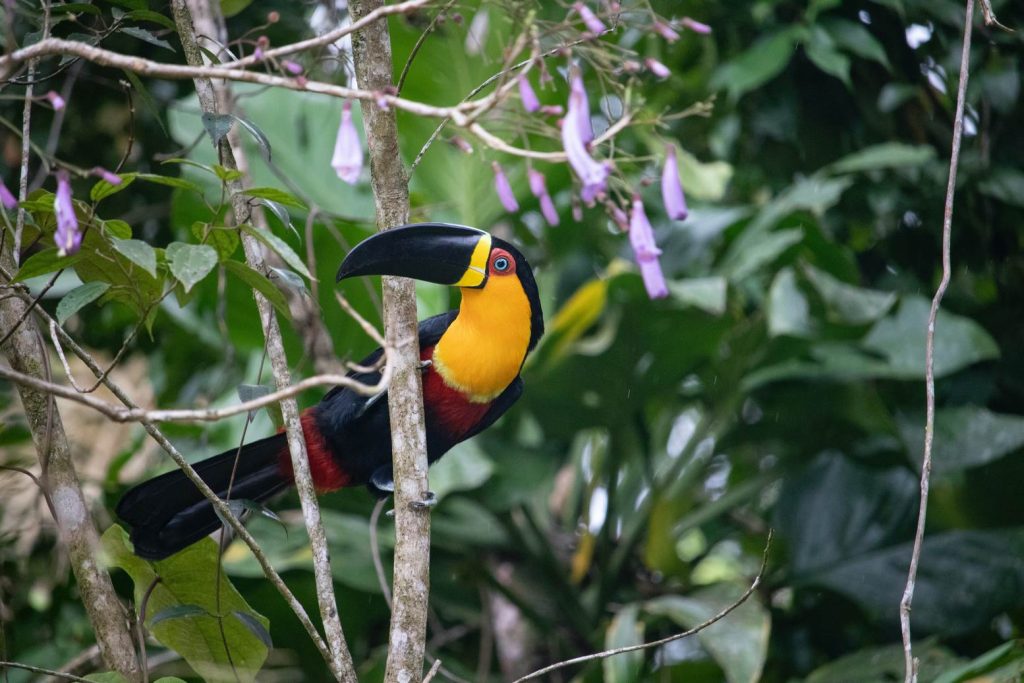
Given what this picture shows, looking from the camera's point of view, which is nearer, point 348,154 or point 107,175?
point 107,175

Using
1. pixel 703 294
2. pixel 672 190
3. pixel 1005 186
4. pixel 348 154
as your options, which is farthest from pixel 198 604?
pixel 1005 186

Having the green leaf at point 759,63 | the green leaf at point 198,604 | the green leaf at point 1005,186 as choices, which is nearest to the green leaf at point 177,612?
the green leaf at point 198,604

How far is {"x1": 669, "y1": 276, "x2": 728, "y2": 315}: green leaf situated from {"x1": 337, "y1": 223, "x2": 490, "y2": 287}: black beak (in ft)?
3.48

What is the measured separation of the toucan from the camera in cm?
202

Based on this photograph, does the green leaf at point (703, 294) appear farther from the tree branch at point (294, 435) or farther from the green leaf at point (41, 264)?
the green leaf at point (41, 264)

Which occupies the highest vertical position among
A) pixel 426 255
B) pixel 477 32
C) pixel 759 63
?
pixel 426 255

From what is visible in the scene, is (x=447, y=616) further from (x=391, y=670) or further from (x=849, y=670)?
(x=391, y=670)

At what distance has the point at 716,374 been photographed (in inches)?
140

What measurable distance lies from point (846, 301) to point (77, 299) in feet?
8.25

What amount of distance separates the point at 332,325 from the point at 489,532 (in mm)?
867

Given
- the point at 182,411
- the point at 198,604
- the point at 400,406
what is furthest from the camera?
the point at 198,604

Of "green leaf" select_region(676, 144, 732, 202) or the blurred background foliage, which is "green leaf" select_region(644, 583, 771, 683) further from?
"green leaf" select_region(676, 144, 732, 202)

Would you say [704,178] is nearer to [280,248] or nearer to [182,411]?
[280,248]

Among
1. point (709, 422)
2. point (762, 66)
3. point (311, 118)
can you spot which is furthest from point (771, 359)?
point (311, 118)
